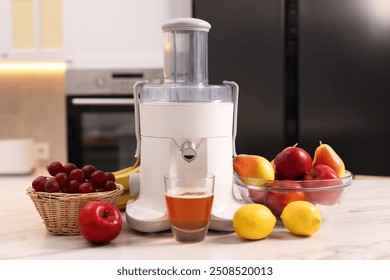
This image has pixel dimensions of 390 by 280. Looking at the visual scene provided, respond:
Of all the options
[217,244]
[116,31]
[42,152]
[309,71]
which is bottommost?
[42,152]

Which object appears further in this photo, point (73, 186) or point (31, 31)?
point (31, 31)

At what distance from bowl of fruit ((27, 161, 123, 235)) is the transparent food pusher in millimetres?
75

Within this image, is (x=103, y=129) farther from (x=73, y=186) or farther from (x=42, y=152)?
(x=73, y=186)

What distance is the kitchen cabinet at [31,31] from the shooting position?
2838mm

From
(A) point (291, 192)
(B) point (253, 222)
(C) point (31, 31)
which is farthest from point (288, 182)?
(C) point (31, 31)

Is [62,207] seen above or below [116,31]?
below

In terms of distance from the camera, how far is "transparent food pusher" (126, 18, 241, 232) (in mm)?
1073

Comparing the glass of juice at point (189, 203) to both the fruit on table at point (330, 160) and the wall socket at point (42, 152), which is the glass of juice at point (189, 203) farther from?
the wall socket at point (42, 152)

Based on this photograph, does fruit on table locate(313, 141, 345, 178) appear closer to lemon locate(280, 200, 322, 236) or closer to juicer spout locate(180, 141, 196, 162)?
lemon locate(280, 200, 322, 236)

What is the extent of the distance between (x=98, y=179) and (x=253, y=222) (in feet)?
1.04

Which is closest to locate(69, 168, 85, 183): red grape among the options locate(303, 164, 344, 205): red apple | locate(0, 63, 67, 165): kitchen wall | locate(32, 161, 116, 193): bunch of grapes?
locate(32, 161, 116, 193): bunch of grapes

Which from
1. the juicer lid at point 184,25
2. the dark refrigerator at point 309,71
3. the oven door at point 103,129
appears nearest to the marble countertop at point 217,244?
the juicer lid at point 184,25

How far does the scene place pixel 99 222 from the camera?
98 centimetres

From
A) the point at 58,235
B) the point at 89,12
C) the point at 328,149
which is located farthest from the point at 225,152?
the point at 89,12
